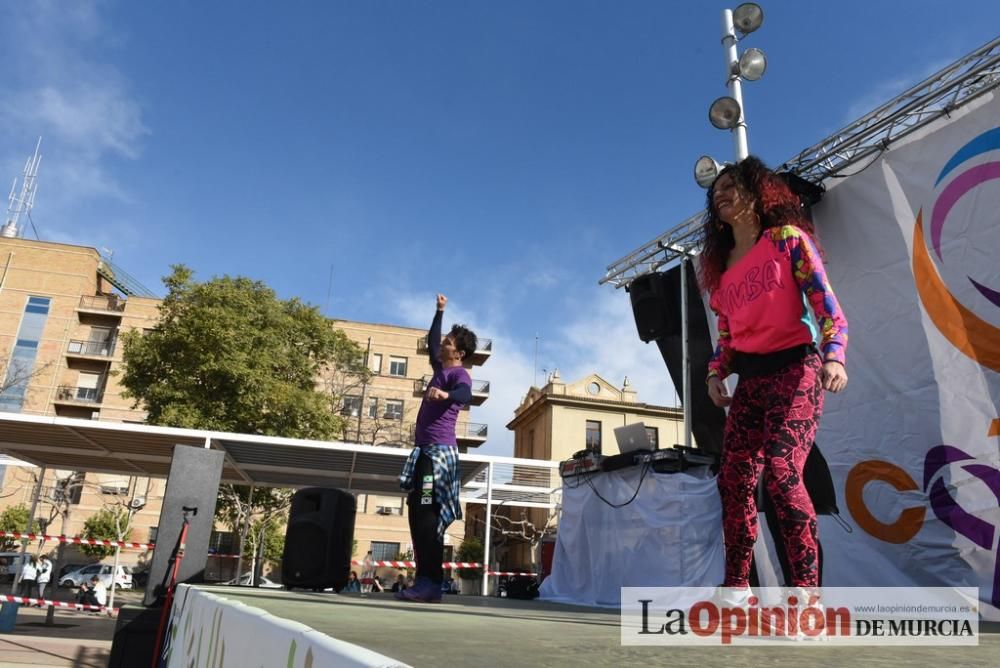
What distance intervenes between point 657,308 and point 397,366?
27367 millimetres

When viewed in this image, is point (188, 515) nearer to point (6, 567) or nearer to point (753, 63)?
point (753, 63)

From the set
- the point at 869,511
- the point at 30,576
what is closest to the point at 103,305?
the point at 30,576

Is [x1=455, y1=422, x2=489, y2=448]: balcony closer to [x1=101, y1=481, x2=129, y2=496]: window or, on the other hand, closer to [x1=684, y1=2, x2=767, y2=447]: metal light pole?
[x1=101, y1=481, x2=129, y2=496]: window

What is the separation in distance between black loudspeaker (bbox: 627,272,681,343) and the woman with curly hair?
5277 millimetres

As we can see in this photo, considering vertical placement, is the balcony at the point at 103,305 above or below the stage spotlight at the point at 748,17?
above

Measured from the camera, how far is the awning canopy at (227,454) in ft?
27.7

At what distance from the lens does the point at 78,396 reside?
32.2 meters

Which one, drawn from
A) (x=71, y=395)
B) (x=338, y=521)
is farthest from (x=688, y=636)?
(x=71, y=395)

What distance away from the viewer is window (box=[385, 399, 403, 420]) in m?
32.3

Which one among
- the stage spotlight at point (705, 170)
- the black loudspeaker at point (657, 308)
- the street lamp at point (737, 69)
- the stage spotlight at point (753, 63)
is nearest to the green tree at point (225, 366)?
the black loudspeaker at point (657, 308)

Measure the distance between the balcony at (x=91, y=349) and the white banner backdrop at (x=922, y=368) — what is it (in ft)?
118

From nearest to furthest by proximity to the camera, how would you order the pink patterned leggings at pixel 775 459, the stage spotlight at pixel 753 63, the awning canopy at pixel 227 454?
1. the pink patterned leggings at pixel 775 459
2. the stage spotlight at pixel 753 63
3. the awning canopy at pixel 227 454

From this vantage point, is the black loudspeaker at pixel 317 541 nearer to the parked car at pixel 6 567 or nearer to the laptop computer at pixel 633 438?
the laptop computer at pixel 633 438

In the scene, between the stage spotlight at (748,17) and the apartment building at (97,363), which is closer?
the stage spotlight at (748,17)
